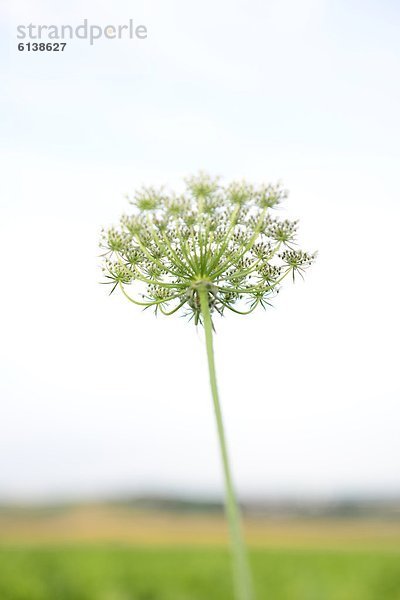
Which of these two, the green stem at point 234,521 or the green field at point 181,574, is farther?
the green field at point 181,574

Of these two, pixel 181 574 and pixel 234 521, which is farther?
pixel 181 574

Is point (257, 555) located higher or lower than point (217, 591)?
higher

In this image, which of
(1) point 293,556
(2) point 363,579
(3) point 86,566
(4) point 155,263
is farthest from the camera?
(1) point 293,556

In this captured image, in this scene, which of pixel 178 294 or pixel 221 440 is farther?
pixel 178 294

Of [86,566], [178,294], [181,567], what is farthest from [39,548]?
[178,294]

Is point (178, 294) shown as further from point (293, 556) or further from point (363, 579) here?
point (293, 556)

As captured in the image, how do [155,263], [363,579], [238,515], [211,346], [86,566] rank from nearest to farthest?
[238,515] → [211,346] → [155,263] → [363,579] → [86,566]

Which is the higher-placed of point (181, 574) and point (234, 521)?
point (181, 574)

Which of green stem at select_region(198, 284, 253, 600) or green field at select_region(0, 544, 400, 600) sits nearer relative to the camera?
green stem at select_region(198, 284, 253, 600)
